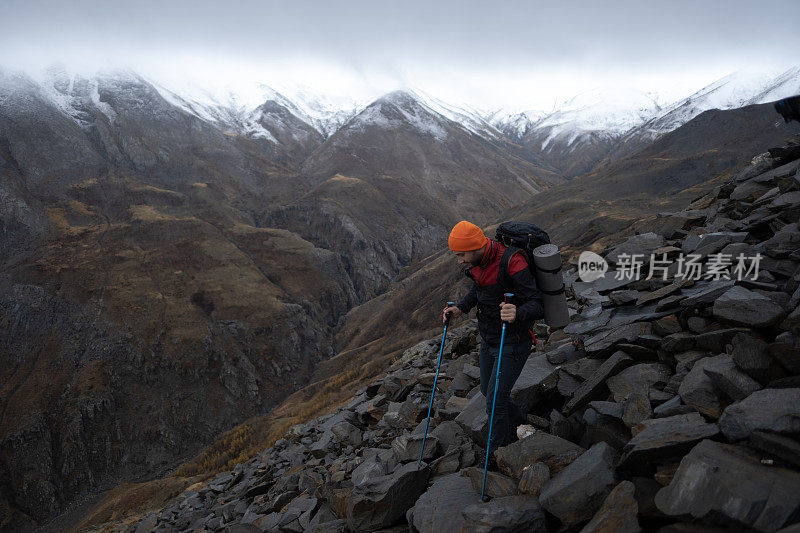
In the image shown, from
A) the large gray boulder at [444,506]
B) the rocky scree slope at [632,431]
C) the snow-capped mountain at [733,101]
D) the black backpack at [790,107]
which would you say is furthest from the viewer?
the snow-capped mountain at [733,101]

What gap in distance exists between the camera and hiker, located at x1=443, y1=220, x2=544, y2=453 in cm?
454

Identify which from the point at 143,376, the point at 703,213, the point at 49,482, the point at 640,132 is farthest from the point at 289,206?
the point at 640,132

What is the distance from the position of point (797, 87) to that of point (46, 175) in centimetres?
26588

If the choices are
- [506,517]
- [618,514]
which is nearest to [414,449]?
[506,517]

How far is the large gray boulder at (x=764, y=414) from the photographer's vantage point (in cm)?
301

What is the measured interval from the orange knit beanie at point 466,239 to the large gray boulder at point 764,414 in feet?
9.73

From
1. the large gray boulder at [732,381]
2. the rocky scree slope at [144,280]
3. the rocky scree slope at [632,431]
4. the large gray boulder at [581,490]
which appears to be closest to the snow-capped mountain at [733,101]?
the rocky scree slope at [144,280]

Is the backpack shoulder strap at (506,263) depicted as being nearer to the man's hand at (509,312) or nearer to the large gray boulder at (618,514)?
the man's hand at (509,312)

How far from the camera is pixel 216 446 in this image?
102 ft

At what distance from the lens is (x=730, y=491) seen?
105 inches

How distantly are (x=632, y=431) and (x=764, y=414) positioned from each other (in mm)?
1172

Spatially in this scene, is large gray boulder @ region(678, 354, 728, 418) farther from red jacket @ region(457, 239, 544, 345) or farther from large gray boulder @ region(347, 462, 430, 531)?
large gray boulder @ region(347, 462, 430, 531)

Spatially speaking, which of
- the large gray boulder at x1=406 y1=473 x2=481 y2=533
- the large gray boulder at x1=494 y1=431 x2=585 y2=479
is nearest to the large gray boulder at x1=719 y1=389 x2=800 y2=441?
the large gray boulder at x1=494 y1=431 x2=585 y2=479

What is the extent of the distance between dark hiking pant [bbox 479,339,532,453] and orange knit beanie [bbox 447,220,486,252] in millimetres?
1415
